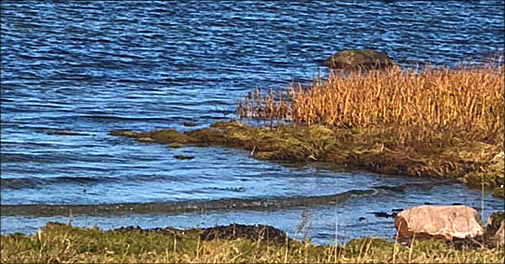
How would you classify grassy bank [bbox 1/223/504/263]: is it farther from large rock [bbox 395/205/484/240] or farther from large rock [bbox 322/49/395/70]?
large rock [bbox 322/49/395/70]

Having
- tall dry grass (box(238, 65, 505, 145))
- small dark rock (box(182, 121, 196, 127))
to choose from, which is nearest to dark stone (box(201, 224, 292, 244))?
tall dry grass (box(238, 65, 505, 145))

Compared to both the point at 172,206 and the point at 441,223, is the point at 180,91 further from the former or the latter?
the point at 441,223

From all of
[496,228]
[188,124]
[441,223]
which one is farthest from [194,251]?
[188,124]

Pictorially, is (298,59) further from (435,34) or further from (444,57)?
(435,34)

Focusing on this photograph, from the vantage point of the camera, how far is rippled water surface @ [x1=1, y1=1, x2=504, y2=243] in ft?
40.8

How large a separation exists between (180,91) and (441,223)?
13350 mm

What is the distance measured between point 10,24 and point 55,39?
348 cm

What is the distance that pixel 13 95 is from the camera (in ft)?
69.7

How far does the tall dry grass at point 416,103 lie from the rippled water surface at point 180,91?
5.68 ft

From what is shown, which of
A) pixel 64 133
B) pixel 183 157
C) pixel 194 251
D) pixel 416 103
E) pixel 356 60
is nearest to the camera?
pixel 194 251

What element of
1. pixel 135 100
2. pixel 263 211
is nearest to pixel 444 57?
pixel 135 100

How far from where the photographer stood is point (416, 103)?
627 inches

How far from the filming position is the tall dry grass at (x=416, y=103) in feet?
51.4

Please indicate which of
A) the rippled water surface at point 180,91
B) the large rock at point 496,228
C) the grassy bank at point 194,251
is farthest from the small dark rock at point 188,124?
the grassy bank at point 194,251
